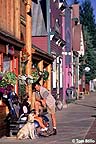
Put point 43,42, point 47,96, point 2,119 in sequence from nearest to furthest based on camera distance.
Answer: point 47,96
point 2,119
point 43,42

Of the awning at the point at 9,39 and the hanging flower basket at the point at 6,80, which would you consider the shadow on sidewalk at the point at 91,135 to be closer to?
the hanging flower basket at the point at 6,80

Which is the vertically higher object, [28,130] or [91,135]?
[28,130]

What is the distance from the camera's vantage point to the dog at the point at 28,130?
46.1 ft

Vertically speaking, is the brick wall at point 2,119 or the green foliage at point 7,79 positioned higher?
the green foliage at point 7,79

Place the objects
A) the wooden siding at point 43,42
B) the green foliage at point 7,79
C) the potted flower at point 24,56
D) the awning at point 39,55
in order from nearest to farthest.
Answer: the green foliage at point 7,79, the potted flower at point 24,56, the awning at point 39,55, the wooden siding at point 43,42

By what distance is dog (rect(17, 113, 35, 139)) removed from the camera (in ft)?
46.1

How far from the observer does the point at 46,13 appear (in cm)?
2925

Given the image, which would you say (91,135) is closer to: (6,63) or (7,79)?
(7,79)

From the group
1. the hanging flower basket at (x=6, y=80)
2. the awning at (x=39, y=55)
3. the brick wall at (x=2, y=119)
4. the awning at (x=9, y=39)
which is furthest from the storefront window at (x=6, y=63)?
the awning at (x=39, y=55)

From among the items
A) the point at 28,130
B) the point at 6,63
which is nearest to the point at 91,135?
the point at 28,130

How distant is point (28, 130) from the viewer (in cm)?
1417

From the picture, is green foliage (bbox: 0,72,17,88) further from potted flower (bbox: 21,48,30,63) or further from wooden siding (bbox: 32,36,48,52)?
wooden siding (bbox: 32,36,48,52)

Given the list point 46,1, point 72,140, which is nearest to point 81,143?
point 72,140

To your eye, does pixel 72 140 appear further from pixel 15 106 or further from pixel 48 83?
pixel 48 83
